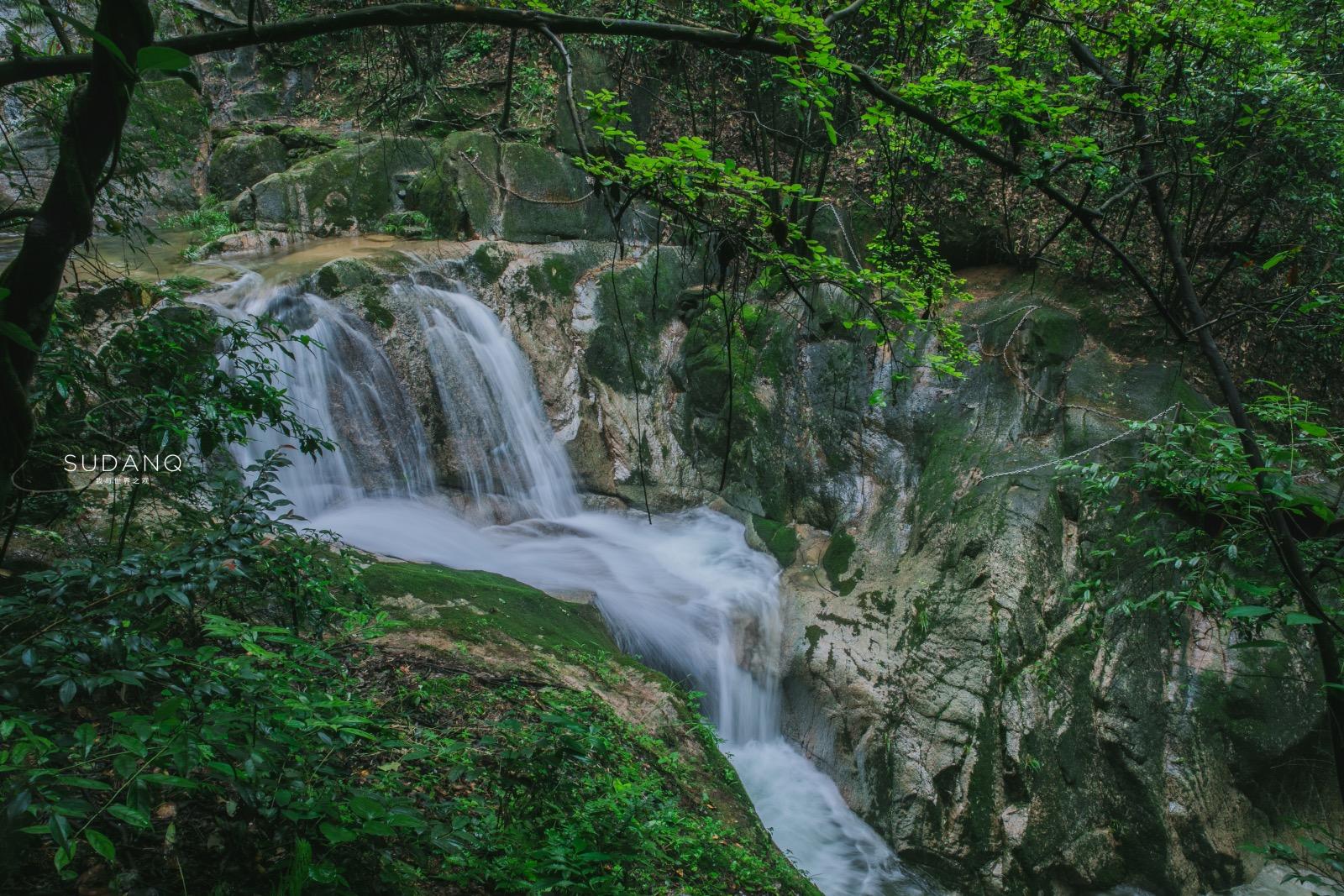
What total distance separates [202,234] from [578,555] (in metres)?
8.11

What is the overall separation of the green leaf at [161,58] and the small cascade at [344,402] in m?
6.98

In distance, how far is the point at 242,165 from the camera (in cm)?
1231

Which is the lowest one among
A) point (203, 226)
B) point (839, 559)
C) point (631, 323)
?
point (839, 559)

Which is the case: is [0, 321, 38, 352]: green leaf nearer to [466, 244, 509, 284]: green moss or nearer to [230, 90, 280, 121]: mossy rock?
[466, 244, 509, 284]: green moss

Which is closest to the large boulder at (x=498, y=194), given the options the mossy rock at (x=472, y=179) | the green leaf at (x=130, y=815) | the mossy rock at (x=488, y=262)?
the mossy rock at (x=472, y=179)

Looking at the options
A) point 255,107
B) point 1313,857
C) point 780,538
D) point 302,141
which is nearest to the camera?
point 1313,857

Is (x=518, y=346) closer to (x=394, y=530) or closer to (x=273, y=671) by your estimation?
(x=394, y=530)

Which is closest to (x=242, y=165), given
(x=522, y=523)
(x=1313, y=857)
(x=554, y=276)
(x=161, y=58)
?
(x=554, y=276)

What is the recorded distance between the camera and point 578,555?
315 inches

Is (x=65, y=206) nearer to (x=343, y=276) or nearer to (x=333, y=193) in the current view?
(x=343, y=276)

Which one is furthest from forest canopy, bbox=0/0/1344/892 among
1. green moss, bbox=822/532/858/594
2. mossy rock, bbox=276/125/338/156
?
mossy rock, bbox=276/125/338/156

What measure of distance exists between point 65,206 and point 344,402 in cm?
673

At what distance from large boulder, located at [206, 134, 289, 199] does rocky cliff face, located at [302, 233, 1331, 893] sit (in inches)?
209

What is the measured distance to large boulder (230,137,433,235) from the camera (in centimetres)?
1088
